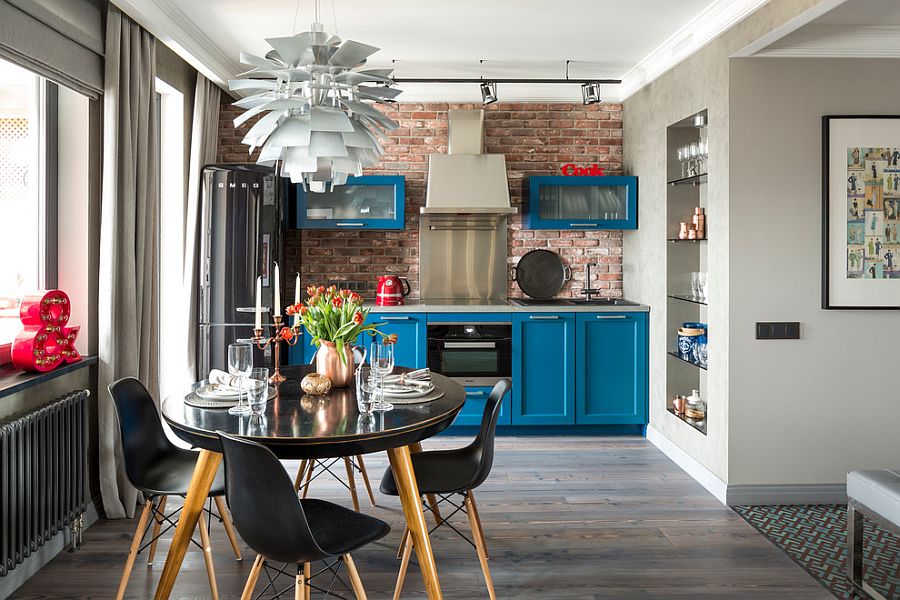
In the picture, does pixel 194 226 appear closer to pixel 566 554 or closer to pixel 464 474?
pixel 464 474

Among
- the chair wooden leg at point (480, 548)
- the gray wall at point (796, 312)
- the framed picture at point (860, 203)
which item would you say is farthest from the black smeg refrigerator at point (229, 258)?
the framed picture at point (860, 203)

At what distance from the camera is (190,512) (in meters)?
2.52

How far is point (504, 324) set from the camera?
17.3 ft

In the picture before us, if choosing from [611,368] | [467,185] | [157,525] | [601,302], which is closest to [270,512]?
[157,525]

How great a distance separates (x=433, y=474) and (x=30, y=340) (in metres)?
1.77

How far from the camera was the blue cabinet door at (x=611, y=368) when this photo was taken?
207 inches

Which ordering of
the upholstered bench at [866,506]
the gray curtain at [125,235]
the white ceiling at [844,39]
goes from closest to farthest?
the upholstered bench at [866,506] < the gray curtain at [125,235] < the white ceiling at [844,39]

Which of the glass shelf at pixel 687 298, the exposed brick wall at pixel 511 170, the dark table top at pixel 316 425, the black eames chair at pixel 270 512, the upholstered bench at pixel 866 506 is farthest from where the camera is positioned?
the exposed brick wall at pixel 511 170

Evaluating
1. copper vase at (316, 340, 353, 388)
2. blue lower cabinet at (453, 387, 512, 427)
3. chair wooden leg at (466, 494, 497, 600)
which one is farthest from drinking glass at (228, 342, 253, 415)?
blue lower cabinet at (453, 387, 512, 427)

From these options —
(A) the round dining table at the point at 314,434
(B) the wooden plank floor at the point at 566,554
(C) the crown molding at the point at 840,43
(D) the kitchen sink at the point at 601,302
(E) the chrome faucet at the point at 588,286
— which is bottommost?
(B) the wooden plank floor at the point at 566,554

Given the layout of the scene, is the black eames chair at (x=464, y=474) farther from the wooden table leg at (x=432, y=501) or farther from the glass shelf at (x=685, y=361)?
the glass shelf at (x=685, y=361)

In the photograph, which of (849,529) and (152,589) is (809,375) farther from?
(152,589)

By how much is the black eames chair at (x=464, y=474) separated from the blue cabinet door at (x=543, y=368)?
2.18 m

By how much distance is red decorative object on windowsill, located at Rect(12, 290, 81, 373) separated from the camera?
299 centimetres
